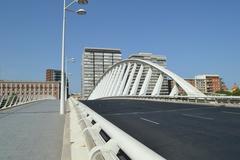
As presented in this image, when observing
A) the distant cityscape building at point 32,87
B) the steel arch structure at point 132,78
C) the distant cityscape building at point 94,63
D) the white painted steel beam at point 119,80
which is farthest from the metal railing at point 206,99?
the distant cityscape building at point 32,87

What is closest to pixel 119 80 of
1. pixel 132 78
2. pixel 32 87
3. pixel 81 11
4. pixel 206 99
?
pixel 132 78

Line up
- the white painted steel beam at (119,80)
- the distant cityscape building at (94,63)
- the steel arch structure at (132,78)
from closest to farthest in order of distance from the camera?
the steel arch structure at (132,78)
the white painted steel beam at (119,80)
the distant cityscape building at (94,63)

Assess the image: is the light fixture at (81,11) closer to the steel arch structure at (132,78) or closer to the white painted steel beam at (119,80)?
the steel arch structure at (132,78)

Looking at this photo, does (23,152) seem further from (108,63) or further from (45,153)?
(108,63)

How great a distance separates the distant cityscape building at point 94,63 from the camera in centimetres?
14550

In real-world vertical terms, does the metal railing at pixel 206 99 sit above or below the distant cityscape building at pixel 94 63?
below

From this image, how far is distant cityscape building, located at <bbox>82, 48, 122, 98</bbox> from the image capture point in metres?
146

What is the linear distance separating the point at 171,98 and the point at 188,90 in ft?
13.9

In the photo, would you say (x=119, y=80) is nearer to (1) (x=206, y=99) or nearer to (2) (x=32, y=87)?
(1) (x=206, y=99)

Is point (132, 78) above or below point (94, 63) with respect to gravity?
below

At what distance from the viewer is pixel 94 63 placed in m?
154

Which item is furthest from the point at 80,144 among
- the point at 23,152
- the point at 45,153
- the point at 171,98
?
the point at 171,98

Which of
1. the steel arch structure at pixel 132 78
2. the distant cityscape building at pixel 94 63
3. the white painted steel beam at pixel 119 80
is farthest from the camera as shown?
the distant cityscape building at pixel 94 63

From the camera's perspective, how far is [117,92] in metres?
64.2
